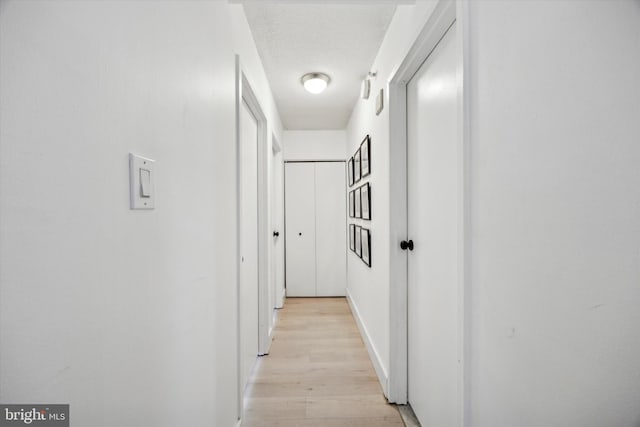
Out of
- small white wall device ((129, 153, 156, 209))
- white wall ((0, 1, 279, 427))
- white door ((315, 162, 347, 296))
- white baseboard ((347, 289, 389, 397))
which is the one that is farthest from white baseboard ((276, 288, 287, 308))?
small white wall device ((129, 153, 156, 209))

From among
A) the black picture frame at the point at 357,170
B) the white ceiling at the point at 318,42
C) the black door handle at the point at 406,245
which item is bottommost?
the black door handle at the point at 406,245

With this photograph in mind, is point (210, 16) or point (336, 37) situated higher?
point (336, 37)

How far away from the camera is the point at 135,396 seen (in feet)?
2.34

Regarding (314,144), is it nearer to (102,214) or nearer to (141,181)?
(141,181)

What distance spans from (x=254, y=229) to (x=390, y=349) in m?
1.42

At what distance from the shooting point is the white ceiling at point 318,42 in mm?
1864

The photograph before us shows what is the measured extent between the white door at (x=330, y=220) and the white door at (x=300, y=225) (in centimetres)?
9

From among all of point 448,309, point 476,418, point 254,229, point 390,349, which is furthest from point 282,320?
point 476,418

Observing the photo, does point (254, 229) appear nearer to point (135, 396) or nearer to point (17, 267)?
point (135, 396)

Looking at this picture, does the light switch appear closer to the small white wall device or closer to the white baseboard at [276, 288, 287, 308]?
the small white wall device

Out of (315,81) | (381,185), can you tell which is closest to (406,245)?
(381,185)

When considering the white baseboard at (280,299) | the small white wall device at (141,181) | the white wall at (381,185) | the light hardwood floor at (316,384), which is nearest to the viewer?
the small white wall device at (141,181)

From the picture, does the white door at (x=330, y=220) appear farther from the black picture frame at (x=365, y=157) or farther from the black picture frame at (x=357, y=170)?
the black picture frame at (x=365, y=157)

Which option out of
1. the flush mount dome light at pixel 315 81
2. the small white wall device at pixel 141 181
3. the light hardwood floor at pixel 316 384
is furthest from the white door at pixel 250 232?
the small white wall device at pixel 141 181
